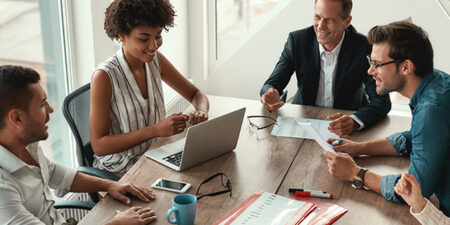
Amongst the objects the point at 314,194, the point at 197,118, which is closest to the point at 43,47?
the point at 197,118

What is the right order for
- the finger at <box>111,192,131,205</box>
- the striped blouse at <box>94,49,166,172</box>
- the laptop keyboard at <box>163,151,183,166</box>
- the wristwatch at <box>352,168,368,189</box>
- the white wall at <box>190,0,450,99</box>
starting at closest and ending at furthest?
1. the finger at <box>111,192,131,205</box>
2. the wristwatch at <box>352,168,368,189</box>
3. the laptop keyboard at <box>163,151,183,166</box>
4. the striped blouse at <box>94,49,166,172</box>
5. the white wall at <box>190,0,450,99</box>

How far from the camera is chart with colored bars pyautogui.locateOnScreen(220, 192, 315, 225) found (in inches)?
58.0

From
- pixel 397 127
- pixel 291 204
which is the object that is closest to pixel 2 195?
pixel 291 204

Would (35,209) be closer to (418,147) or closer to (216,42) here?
(418,147)

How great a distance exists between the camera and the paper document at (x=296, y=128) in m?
2.18

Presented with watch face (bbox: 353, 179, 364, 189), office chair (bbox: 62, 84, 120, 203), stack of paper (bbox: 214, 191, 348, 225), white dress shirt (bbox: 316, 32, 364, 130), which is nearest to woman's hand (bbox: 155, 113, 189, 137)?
office chair (bbox: 62, 84, 120, 203)

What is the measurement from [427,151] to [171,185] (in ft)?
2.88

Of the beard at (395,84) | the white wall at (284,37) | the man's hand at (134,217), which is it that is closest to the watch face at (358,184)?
the beard at (395,84)

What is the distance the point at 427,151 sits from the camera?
1.57 meters

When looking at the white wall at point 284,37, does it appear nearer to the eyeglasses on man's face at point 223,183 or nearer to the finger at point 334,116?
the finger at point 334,116

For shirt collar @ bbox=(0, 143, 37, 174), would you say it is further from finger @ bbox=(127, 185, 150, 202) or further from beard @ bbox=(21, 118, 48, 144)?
finger @ bbox=(127, 185, 150, 202)

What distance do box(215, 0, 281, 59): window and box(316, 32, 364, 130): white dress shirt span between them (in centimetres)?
154

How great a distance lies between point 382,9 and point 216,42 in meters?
1.49

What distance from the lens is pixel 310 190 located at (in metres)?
1.65
